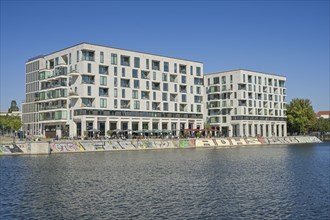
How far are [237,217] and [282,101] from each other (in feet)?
491

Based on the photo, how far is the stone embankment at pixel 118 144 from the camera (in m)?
80.2

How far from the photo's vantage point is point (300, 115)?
170 metres

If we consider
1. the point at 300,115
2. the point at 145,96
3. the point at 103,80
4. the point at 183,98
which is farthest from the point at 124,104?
the point at 300,115

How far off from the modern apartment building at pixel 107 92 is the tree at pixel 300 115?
51.7 m

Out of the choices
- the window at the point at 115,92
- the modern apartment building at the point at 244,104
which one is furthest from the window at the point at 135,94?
the modern apartment building at the point at 244,104

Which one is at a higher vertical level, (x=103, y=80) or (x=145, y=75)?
(x=145, y=75)

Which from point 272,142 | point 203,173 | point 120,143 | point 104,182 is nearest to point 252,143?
point 272,142

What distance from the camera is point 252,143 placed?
448ft

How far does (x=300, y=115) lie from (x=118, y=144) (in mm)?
99054

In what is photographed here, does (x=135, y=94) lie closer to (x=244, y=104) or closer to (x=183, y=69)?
(x=183, y=69)

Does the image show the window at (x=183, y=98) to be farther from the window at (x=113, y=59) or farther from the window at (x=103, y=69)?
the window at (x=103, y=69)

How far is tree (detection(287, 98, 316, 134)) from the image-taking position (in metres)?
170

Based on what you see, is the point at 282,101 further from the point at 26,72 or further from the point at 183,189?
the point at 183,189

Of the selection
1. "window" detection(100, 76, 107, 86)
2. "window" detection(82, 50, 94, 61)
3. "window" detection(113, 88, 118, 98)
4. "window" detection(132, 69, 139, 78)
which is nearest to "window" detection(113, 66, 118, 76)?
"window" detection(100, 76, 107, 86)
